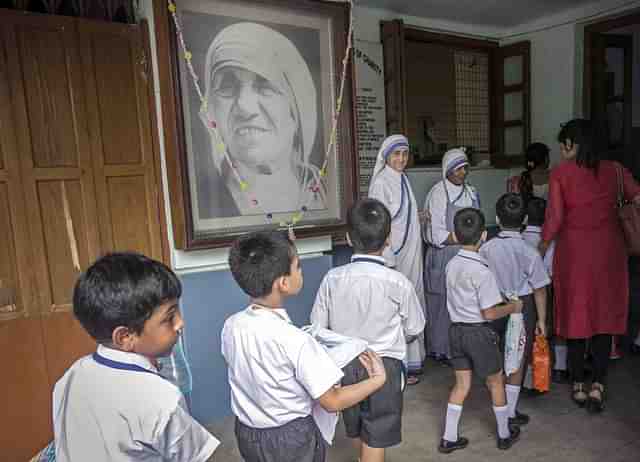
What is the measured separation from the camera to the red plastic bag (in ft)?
7.51

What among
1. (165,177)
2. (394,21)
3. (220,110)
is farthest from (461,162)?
(165,177)

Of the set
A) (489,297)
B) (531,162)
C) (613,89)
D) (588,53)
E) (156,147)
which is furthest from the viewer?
(613,89)

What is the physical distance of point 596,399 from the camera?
2.43 meters

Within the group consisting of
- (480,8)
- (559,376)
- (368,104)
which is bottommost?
(559,376)

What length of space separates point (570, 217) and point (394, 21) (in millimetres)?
1942

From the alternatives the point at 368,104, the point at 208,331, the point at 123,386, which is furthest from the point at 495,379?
the point at 368,104

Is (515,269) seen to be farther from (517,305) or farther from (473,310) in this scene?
(473,310)

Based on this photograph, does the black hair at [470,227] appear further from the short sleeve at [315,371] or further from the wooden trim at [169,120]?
the wooden trim at [169,120]

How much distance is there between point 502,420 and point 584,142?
150cm

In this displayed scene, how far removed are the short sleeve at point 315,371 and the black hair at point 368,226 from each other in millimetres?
608

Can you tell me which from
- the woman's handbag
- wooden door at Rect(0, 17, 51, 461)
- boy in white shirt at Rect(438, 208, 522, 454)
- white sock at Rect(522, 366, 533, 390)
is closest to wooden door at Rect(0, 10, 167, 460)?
wooden door at Rect(0, 17, 51, 461)

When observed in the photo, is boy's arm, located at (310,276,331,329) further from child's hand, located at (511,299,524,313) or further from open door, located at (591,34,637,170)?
open door, located at (591,34,637,170)

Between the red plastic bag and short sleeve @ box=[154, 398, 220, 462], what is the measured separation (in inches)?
75.6

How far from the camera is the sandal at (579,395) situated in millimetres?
2514
